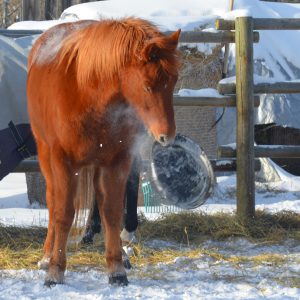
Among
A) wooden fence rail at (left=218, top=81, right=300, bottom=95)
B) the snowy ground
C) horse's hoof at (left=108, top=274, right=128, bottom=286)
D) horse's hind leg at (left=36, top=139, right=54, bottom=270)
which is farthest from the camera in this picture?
wooden fence rail at (left=218, top=81, right=300, bottom=95)

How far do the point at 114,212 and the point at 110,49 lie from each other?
1008 mm

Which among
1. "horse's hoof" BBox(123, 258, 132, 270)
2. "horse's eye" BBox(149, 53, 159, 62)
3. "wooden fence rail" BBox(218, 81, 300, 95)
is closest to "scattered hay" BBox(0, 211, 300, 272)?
"horse's hoof" BBox(123, 258, 132, 270)

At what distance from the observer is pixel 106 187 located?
4328 millimetres

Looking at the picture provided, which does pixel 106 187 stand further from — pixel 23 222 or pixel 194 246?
pixel 23 222

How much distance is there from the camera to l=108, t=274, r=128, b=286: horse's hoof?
4.20 metres

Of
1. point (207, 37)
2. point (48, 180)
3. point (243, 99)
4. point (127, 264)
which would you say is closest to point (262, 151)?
point (243, 99)

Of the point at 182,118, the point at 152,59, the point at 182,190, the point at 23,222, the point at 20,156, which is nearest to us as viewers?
the point at 152,59

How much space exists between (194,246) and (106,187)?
1.43 metres

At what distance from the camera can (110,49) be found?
3.99m

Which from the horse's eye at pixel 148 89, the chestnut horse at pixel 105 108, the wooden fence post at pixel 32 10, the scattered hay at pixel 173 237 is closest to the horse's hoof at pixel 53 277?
the chestnut horse at pixel 105 108

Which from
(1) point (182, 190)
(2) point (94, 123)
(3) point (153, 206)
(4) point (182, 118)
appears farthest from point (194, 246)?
(4) point (182, 118)

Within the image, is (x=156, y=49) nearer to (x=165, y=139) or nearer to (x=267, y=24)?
(x=165, y=139)

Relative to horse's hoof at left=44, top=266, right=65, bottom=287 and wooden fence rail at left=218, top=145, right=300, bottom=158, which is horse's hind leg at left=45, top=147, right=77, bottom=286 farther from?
wooden fence rail at left=218, top=145, right=300, bottom=158

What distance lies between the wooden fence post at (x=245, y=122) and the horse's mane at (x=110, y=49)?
219 cm
